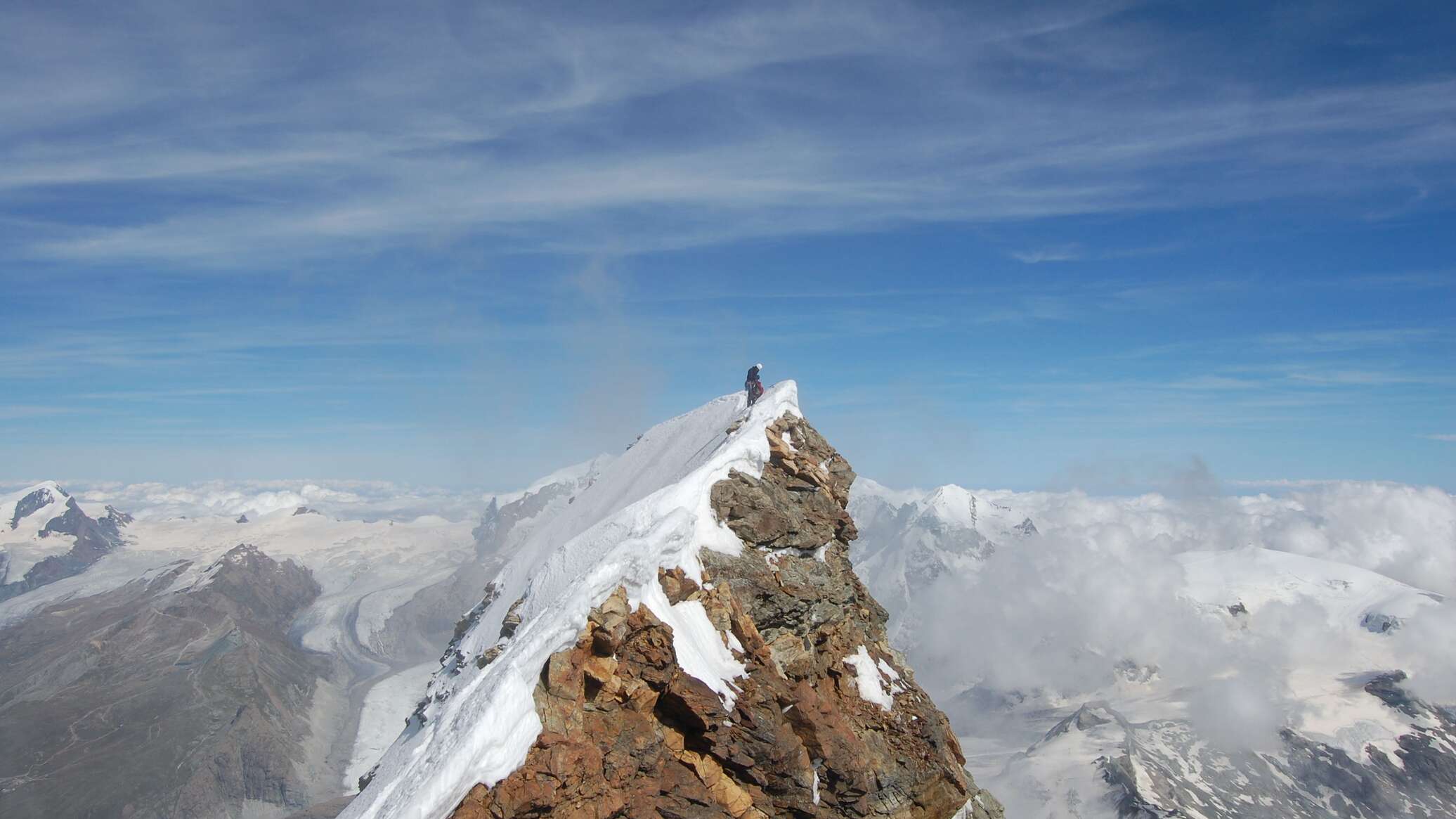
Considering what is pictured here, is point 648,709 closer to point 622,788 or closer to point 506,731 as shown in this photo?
point 622,788

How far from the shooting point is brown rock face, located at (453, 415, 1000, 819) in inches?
961

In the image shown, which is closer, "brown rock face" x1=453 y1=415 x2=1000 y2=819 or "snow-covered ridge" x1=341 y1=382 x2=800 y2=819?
"snow-covered ridge" x1=341 y1=382 x2=800 y2=819

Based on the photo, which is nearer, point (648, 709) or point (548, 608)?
point (648, 709)

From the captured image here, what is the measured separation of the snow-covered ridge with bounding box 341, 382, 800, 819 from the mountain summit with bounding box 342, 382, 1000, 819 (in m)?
0.08

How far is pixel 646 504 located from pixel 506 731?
11.3 meters

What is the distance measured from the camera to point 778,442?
38625mm

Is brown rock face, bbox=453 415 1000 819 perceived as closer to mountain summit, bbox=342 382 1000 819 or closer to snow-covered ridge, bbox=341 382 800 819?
mountain summit, bbox=342 382 1000 819

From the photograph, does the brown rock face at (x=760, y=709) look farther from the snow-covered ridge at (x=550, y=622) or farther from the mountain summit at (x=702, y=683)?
the snow-covered ridge at (x=550, y=622)

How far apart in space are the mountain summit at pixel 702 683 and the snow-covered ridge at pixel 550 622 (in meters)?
0.08

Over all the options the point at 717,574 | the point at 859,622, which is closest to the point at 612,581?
the point at 717,574

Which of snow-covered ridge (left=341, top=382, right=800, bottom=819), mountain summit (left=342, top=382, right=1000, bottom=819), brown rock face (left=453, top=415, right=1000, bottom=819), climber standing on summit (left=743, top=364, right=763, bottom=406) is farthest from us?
climber standing on summit (left=743, top=364, right=763, bottom=406)

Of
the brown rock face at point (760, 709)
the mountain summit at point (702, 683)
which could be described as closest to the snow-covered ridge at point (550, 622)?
the mountain summit at point (702, 683)

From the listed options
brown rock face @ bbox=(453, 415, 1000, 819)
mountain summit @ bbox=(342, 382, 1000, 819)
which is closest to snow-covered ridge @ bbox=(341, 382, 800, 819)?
mountain summit @ bbox=(342, 382, 1000, 819)

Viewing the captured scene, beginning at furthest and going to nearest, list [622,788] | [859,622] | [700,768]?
[859,622], [700,768], [622,788]
